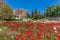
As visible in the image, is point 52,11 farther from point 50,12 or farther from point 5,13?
point 5,13

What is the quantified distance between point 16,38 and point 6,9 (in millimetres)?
54402

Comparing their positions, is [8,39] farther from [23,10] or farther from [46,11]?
[23,10]

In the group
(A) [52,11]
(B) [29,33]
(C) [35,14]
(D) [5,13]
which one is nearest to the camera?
(B) [29,33]

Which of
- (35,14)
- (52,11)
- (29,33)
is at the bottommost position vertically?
(35,14)

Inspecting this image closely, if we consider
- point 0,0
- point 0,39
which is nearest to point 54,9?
point 0,0

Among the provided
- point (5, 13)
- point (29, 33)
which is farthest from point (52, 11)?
point (29, 33)

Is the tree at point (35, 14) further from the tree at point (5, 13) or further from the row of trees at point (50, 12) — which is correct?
the tree at point (5, 13)

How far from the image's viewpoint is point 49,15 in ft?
313

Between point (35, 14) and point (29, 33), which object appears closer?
point (29, 33)

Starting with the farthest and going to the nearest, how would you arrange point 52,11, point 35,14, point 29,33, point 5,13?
1. point 52,11
2. point 35,14
3. point 5,13
4. point 29,33

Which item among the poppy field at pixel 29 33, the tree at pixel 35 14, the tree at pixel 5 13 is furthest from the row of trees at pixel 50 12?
the poppy field at pixel 29 33

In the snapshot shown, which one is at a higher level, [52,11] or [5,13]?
[5,13]

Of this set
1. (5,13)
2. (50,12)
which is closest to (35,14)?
(50,12)

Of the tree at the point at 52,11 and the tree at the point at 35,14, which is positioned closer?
the tree at the point at 35,14
